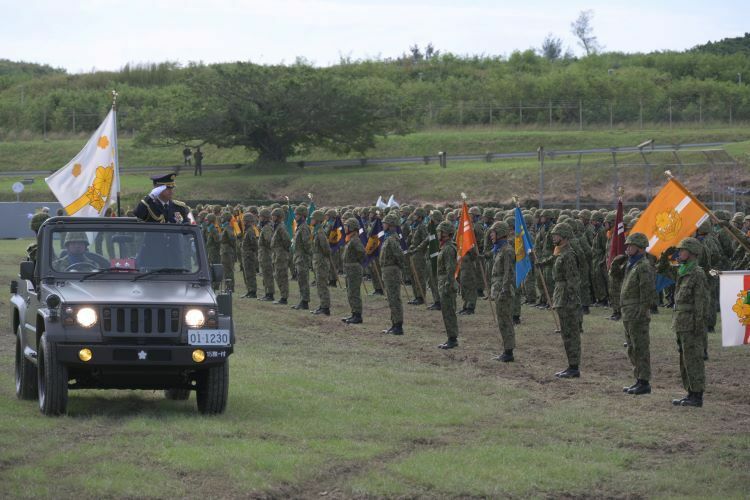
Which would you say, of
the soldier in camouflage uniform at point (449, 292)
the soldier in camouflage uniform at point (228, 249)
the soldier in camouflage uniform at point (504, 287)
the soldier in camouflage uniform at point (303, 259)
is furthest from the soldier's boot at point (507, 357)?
the soldier in camouflage uniform at point (228, 249)

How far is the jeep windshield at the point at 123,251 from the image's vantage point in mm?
12773

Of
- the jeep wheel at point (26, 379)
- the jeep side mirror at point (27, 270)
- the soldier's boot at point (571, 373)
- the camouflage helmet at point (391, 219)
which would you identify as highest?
the jeep side mirror at point (27, 270)

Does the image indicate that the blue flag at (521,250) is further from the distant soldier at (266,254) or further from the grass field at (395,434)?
the distant soldier at (266,254)

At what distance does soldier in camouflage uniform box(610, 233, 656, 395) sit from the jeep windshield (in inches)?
210

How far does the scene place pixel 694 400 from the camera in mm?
14188

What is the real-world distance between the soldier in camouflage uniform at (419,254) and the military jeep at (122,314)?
1334 centimetres

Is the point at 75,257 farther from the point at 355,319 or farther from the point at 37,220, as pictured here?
the point at 355,319

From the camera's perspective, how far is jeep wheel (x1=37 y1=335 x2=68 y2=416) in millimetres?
11711

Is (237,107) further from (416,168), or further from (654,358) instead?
(654,358)

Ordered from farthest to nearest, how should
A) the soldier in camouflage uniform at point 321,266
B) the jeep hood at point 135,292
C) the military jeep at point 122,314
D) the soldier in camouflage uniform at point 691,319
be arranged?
the soldier in camouflage uniform at point 321,266
the soldier in camouflage uniform at point 691,319
the jeep hood at point 135,292
the military jeep at point 122,314

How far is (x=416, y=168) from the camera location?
63500mm

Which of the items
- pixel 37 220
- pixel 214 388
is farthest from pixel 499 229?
pixel 214 388

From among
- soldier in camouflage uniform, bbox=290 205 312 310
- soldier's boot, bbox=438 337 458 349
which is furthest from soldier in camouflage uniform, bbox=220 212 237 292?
soldier's boot, bbox=438 337 458 349

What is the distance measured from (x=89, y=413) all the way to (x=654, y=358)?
9304 mm
